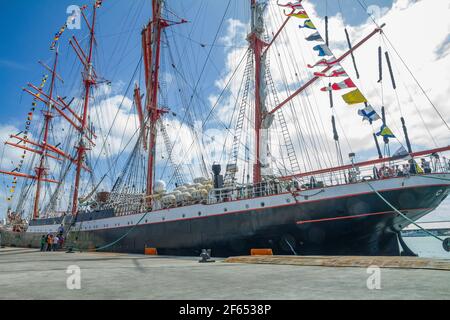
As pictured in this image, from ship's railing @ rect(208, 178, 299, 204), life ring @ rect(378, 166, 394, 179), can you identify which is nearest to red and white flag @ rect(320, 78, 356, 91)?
life ring @ rect(378, 166, 394, 179)

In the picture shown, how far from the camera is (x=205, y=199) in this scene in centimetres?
1875

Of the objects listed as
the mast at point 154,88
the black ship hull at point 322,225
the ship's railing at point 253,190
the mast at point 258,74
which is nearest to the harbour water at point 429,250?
the black ship hull at point 322,225

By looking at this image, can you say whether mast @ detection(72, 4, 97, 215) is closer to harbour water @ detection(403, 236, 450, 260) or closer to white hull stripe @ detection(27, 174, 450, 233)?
white hull stripe @ detection(27, 174, 450, 233)

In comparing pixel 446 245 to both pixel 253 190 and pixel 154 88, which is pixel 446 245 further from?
pixel 154 88

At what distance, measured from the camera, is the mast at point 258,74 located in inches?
832

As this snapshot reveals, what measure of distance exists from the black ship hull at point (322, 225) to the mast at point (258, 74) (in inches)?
176

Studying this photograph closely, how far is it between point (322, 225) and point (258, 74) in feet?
41.9

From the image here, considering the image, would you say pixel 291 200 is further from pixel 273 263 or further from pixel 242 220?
pixel 273 263

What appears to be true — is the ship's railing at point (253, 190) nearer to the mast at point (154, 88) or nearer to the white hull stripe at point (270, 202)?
the white hull stripe at point (270, 202)

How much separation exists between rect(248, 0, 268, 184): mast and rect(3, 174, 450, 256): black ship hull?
176 inches

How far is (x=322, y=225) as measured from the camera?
1457 centimetres

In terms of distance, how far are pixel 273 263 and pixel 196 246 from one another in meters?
9.33
